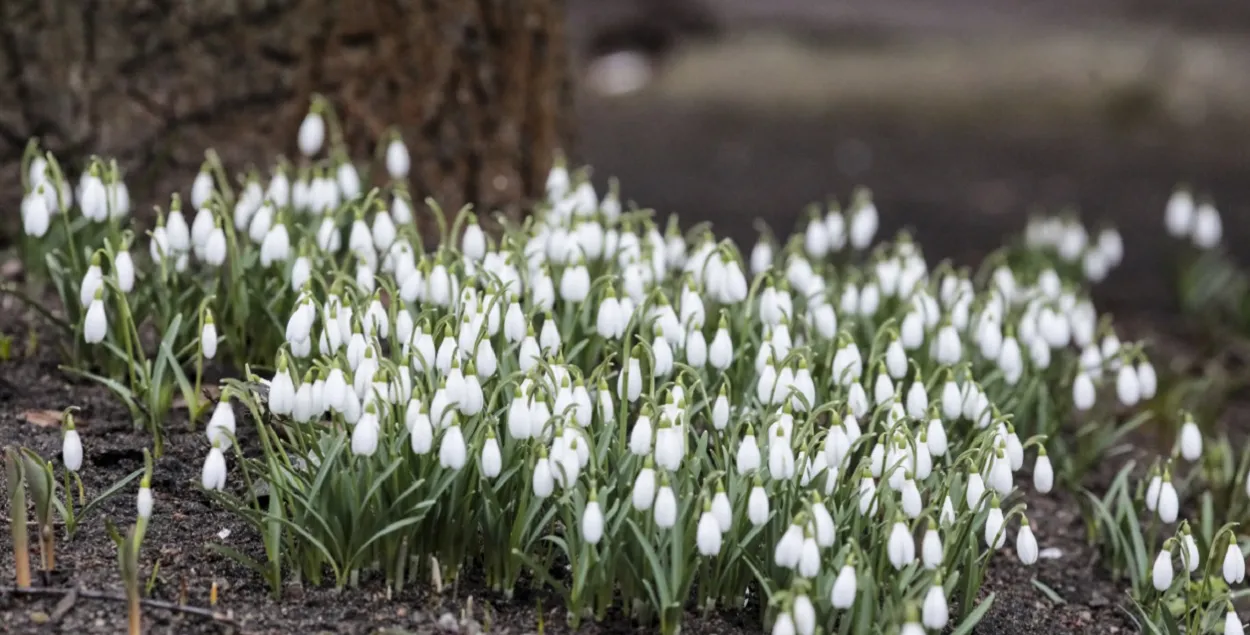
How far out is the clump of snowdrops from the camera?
248 centimetres

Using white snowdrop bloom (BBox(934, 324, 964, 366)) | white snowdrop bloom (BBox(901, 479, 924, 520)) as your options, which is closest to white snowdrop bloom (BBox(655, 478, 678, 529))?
white snowdrop bloom (BBox(901, 479, 924, 520))

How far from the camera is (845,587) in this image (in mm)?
2311

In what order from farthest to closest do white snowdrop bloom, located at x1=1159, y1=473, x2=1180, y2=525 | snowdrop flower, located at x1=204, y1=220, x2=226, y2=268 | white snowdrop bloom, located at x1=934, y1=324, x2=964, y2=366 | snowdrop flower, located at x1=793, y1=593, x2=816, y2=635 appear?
white snowdrop bloom, located at x1=934, y1=324, x2=964, y2=366
snowdrop flower, located at x1=204, y1=220, x2=226, y2=268
white snowdrop bloom, located at x1=1159, y1=473, x2=1180, y2=525
snowdrop flower, located at x1=793, y1=593, x2=816, y2=635

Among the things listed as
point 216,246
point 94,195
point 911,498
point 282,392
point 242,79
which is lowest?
point 911,498

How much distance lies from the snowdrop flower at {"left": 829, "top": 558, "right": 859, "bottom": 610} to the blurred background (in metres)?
4.49

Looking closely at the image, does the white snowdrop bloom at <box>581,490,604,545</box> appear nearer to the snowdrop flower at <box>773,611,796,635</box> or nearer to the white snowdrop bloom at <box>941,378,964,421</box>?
the snowdrop flower at <box>773,611,796,635</box>

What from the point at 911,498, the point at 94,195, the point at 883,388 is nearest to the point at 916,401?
the point at 883,388

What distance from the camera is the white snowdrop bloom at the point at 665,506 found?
2.37m

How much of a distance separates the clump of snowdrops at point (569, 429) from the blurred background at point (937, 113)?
12.2 feet

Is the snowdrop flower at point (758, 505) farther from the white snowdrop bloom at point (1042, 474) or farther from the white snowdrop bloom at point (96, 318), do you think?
the white snowdrop bloom at point (96, 318)

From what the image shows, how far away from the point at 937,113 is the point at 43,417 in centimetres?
708

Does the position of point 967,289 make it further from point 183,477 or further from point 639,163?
point 639,163

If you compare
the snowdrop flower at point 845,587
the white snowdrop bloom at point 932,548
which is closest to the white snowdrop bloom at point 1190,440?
the white snowdrop bloom at point 932,548

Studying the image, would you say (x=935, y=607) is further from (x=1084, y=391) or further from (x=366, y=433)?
(x=1084, y=391)
